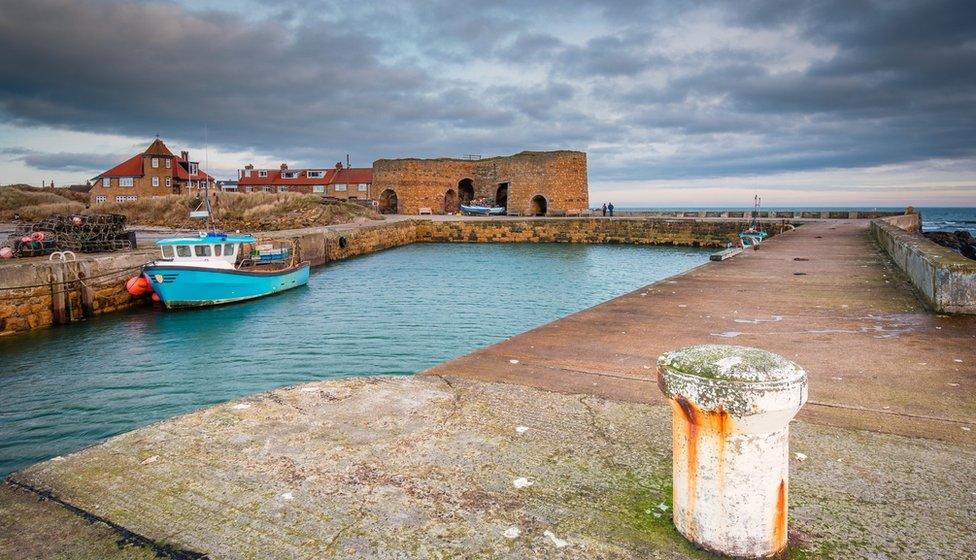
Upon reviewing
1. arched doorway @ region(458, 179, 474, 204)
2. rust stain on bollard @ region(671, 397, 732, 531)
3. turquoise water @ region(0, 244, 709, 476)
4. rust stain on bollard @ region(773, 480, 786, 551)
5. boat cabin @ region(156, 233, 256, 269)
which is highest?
arched doorway @ region(458, 179, 474, 204)

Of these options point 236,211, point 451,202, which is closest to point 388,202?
point 451,202

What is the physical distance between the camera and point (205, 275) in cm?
1576

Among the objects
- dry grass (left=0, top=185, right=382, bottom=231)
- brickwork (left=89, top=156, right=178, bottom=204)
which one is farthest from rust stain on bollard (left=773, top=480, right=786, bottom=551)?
brickwork (left=89, top=156, right=178, bottom=204)

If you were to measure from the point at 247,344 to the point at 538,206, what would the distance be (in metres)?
35.9

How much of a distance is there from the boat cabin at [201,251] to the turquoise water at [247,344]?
4.93ft

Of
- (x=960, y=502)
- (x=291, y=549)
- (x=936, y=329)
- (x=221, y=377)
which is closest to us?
(x=291, y=549)

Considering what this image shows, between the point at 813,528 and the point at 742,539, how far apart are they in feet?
1.38

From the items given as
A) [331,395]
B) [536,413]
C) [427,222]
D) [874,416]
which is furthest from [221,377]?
[427,222]

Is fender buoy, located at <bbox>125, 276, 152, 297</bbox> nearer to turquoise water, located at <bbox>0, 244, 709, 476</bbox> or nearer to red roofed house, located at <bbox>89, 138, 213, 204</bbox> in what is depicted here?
turquoise water, located at <bbox>0, 244, 709, 476</bbox>

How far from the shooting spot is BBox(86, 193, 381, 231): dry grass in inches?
1378

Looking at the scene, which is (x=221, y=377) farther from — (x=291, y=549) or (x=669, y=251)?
(x=669, y=251)

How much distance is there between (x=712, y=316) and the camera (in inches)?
265

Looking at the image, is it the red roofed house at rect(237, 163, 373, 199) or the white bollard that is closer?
the white bollard

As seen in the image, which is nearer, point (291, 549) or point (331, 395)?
point (291, 549)
